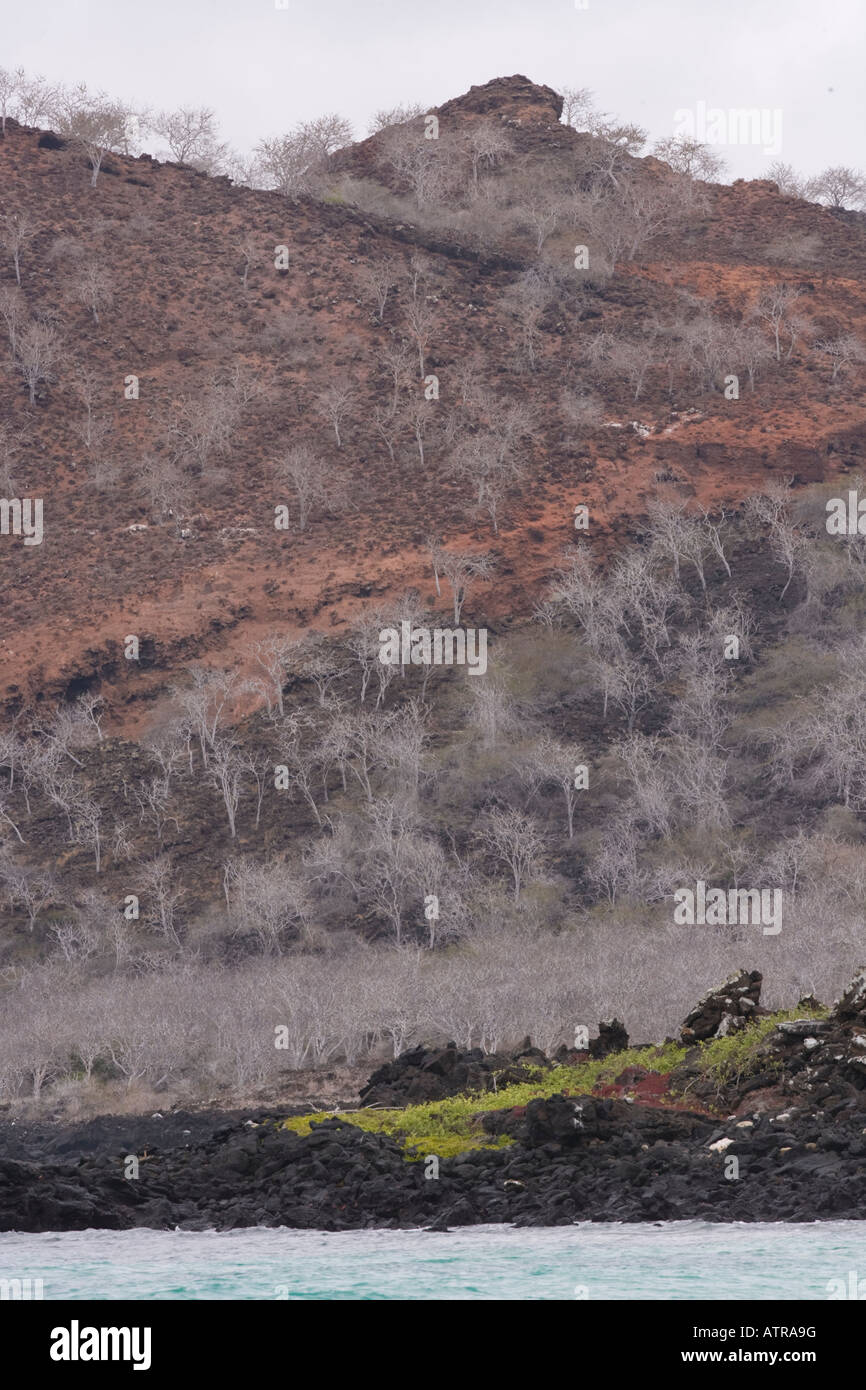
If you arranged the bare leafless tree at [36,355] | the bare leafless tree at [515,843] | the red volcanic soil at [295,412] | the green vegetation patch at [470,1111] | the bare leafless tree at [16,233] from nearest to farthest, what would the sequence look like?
the green vegetation patch at [470,1111] → the bare leafless tree at [515,843] → the red volcanic soil at [295,412] → the bare leafless tree at [36,355] → the bare leafless tree at [16,233]

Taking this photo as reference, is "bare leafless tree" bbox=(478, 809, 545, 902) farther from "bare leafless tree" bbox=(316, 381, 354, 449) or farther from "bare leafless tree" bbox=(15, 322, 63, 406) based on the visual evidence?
"bare leafless tree" bbox=(15, 322, 63, 406)

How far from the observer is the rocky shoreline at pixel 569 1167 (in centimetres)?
1659

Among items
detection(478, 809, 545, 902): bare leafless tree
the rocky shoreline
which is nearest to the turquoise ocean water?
the rocky shoreline

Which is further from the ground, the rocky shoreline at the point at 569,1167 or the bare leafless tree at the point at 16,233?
the bare leafless tree at the point at 16,233

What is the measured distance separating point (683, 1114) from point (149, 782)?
119ft

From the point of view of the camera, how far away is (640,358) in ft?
242

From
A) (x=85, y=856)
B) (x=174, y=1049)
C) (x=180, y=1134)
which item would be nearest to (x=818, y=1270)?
(x=180, y=1134)

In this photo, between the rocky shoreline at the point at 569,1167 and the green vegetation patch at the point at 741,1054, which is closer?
the rocky shoreline at the point at 569,1167

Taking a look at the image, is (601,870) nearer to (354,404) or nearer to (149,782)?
(149,782)

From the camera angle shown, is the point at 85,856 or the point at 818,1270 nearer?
the point at 818,1270

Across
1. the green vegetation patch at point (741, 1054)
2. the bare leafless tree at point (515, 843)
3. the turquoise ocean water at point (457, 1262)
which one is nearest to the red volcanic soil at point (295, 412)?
the bare leafless tree at point (515, 843)

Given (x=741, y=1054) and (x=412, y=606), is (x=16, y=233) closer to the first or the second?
(x=412, y=606)

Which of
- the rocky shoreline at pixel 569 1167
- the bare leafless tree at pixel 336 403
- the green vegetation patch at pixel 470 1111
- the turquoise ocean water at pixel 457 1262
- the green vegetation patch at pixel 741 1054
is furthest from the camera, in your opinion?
the bare leafless tree at pixel 336 403

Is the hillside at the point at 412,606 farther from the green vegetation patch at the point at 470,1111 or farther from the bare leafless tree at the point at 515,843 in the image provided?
the green vegetation patch at the point at 470,1111
